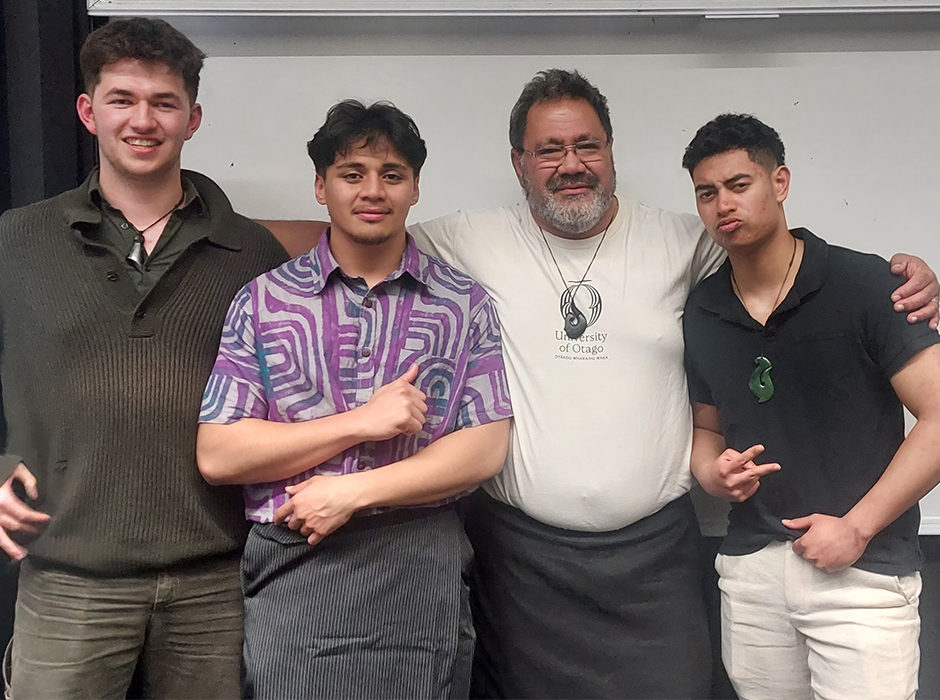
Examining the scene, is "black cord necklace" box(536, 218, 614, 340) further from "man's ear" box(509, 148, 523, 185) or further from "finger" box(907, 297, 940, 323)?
"finger" box(907, 297, 940, 323)

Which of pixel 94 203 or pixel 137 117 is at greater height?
pixel 137 117

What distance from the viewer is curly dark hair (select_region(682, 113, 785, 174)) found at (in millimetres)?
1282

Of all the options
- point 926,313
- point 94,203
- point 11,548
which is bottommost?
point 11,548

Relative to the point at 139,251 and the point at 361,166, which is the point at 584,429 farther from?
the point at 139,251

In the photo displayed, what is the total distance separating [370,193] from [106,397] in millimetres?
555

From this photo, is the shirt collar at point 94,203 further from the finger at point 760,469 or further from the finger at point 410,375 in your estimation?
the finger at point 760,469

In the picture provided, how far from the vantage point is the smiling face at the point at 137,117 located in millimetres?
1189

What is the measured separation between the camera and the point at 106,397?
1.17m

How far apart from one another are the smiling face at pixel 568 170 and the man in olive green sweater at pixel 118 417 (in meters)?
0.59

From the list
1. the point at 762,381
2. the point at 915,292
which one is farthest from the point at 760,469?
the point at 915,292

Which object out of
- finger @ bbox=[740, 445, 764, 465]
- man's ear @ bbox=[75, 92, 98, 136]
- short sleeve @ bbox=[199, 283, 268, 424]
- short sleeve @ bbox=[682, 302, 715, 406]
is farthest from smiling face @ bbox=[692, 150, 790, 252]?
man's ear @ bbox=[75, 92, 98, 136]

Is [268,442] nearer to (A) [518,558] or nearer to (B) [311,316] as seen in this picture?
(B) [311,316]

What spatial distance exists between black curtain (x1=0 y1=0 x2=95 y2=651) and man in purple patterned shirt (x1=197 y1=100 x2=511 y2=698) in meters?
0.51

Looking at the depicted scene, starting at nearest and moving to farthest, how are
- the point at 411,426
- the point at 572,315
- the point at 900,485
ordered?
the point at 411,426
the point at 900,485
the point at 572,315
